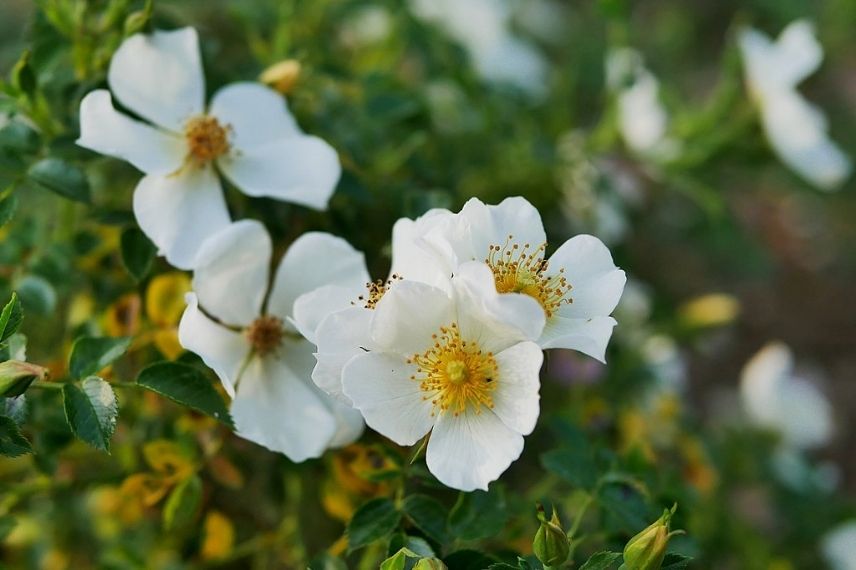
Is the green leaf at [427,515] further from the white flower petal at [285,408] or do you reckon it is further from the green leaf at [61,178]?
the green leaf at [61,178]

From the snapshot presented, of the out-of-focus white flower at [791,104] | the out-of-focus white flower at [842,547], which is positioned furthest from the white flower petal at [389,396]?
the out-of-focus white flower at [791,104]

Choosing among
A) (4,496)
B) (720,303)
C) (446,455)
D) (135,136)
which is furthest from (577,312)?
(720,303)

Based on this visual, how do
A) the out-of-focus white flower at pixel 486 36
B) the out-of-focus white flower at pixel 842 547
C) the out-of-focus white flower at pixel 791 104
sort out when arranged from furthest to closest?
Answer: 1. the out-of-focus white flower at pixel 486 36
2. the out-of-focus white flower at pixel 791 104
3. the out-of-focus white flower at pixel 842 547

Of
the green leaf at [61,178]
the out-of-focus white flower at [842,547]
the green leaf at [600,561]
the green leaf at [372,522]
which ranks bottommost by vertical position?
the out-of-focus white flower at [842,547]

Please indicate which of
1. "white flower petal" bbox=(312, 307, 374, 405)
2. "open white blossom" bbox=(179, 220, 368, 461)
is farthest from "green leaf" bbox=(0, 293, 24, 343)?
"white flower petal" bbox=(312, 307, 374, 405)

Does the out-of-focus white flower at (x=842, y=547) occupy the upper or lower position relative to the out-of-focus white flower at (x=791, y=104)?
lower

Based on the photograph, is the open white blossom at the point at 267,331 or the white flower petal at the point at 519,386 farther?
the open white blossom at the point at 267,331

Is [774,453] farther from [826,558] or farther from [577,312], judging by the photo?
[577,312]
